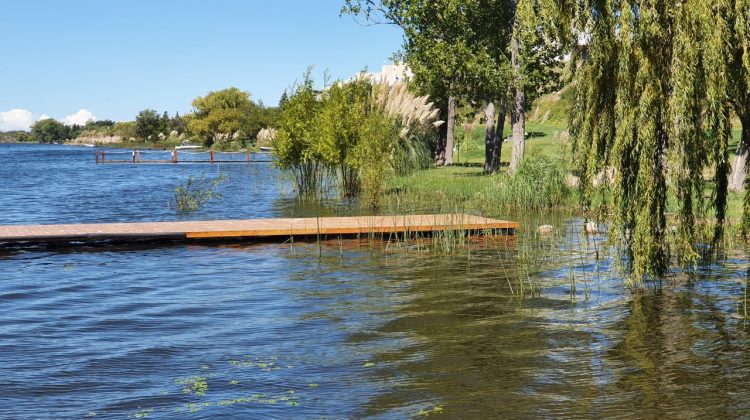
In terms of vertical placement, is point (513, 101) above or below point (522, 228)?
above

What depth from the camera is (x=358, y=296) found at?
1217 cm

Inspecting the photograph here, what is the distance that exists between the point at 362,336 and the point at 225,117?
117053 millimetres

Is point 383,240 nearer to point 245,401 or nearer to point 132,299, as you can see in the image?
point 132,299

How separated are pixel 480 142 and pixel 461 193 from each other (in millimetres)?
28395

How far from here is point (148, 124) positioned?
151125 mm

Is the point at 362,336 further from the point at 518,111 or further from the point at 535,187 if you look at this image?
the point at 518,111

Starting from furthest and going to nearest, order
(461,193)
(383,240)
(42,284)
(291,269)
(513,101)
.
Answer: (513,101) → (461,193) → (383,240) → (291,269) → (42,284)

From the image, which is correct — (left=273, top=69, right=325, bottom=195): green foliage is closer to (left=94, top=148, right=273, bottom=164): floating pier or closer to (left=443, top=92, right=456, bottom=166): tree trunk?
(left=443, top=92, right=456, bottom=166): tree trunk

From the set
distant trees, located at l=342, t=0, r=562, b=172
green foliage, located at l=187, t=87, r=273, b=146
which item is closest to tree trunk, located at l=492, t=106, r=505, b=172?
distant trees, located at l=342, t=0, r=562, b=172

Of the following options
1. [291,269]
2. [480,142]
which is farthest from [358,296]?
[480,142]

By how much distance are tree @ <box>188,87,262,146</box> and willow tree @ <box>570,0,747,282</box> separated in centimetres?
10164

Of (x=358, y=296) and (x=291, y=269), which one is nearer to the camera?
(x=358, y=296)

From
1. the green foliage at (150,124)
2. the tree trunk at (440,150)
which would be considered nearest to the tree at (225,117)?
the green foliage at (150,124)

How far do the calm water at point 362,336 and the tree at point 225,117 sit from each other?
322ft
